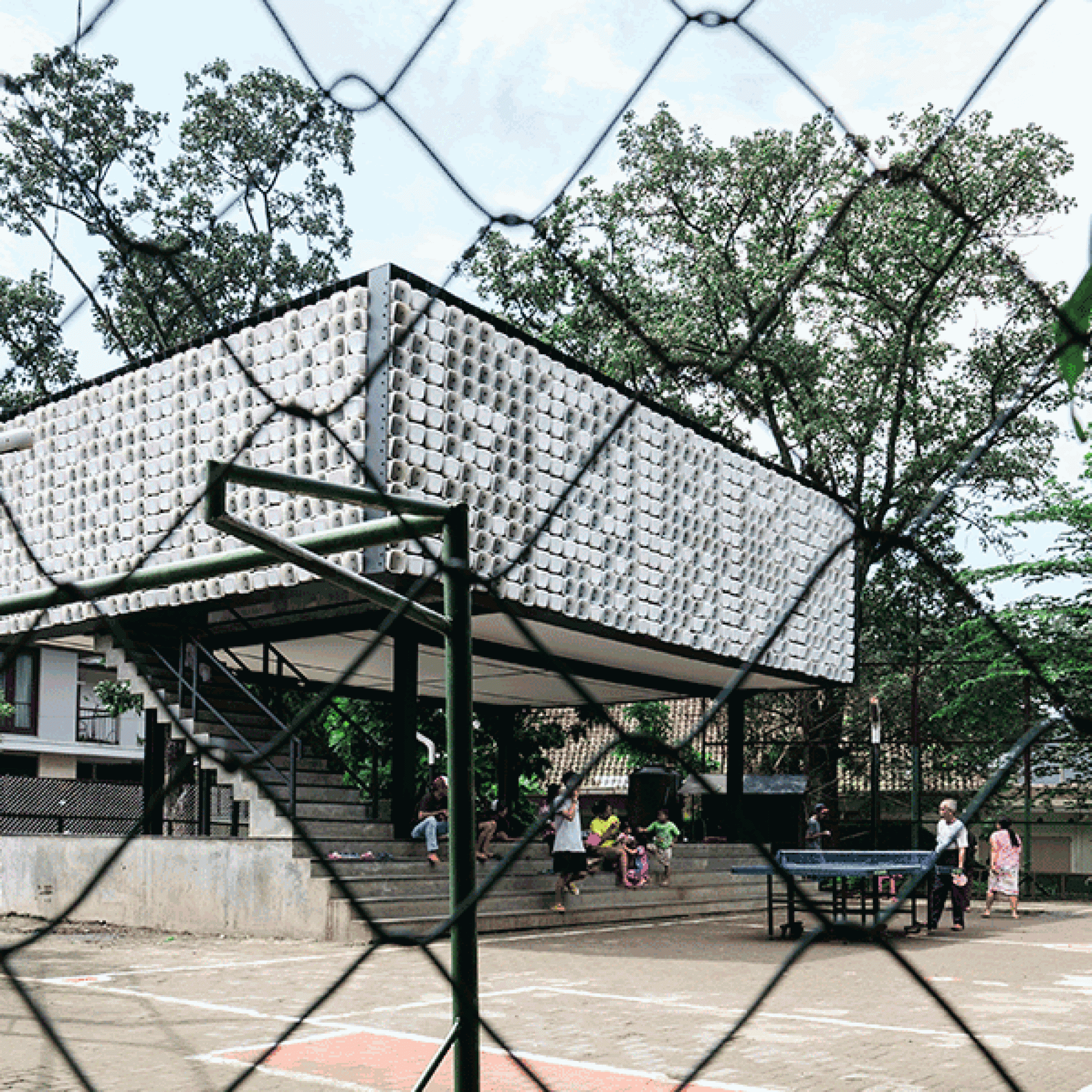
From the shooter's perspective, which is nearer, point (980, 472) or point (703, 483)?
point (980, 472)

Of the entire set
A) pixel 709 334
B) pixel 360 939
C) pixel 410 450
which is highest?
pixel 709 334

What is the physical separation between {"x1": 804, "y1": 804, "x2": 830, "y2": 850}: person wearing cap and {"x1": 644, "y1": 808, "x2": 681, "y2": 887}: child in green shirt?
10.6 feet

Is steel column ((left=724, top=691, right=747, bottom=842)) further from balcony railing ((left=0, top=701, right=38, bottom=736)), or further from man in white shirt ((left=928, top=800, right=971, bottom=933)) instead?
balcony railing ((left=0, top=701, right=38, bottom=736))

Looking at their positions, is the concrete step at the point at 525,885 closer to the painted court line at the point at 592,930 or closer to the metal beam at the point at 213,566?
the painted court line at the point at 592,930

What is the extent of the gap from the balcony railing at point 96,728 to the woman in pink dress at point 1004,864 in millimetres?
27430

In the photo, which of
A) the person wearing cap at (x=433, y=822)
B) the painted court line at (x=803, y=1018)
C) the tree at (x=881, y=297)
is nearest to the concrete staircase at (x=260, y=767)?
the person wearing cap at (x=433, y=822)

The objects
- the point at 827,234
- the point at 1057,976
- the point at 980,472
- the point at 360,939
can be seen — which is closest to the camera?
the point at 827,234

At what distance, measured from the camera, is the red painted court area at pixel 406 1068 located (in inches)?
229

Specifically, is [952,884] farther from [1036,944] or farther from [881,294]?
[881,294]

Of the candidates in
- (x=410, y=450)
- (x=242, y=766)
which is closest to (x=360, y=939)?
(x=410, y=450)

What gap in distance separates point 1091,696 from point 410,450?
1163 cm

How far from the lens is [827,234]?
1229 millimetres

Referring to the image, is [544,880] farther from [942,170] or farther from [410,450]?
[942,170]

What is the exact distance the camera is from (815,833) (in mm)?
20953
